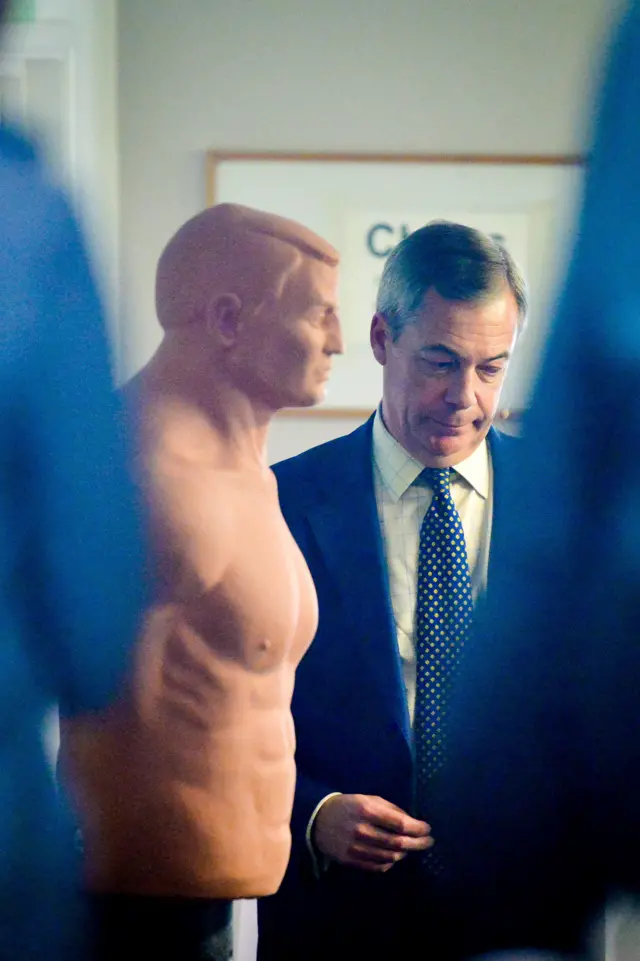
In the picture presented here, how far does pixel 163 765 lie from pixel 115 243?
16.1 inches

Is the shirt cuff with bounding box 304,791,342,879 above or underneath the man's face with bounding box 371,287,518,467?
underneath

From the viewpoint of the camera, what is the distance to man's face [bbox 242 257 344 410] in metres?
0.74

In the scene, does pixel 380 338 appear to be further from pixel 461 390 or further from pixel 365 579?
pixel 365 579

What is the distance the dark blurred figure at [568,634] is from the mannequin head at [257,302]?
0.20m

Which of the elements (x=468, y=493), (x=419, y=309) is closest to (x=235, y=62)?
(x=419, y=309)

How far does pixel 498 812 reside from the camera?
0.82 m

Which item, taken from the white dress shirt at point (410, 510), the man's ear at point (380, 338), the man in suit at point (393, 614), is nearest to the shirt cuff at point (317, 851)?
the man in suit at point (393, 614)

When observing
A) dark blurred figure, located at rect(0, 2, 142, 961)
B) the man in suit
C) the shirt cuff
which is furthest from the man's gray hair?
the shirt cuff

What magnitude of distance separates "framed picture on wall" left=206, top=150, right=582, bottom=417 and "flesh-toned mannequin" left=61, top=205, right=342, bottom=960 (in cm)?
6

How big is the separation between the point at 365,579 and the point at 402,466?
0.10 meters

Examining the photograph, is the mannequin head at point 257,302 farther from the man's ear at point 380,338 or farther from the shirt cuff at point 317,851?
the shirt cuff at point 317,851

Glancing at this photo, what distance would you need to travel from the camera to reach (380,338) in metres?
0.81

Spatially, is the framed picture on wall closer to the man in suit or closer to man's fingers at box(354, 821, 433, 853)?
the man in suit

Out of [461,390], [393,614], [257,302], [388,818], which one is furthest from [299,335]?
[388,818]
